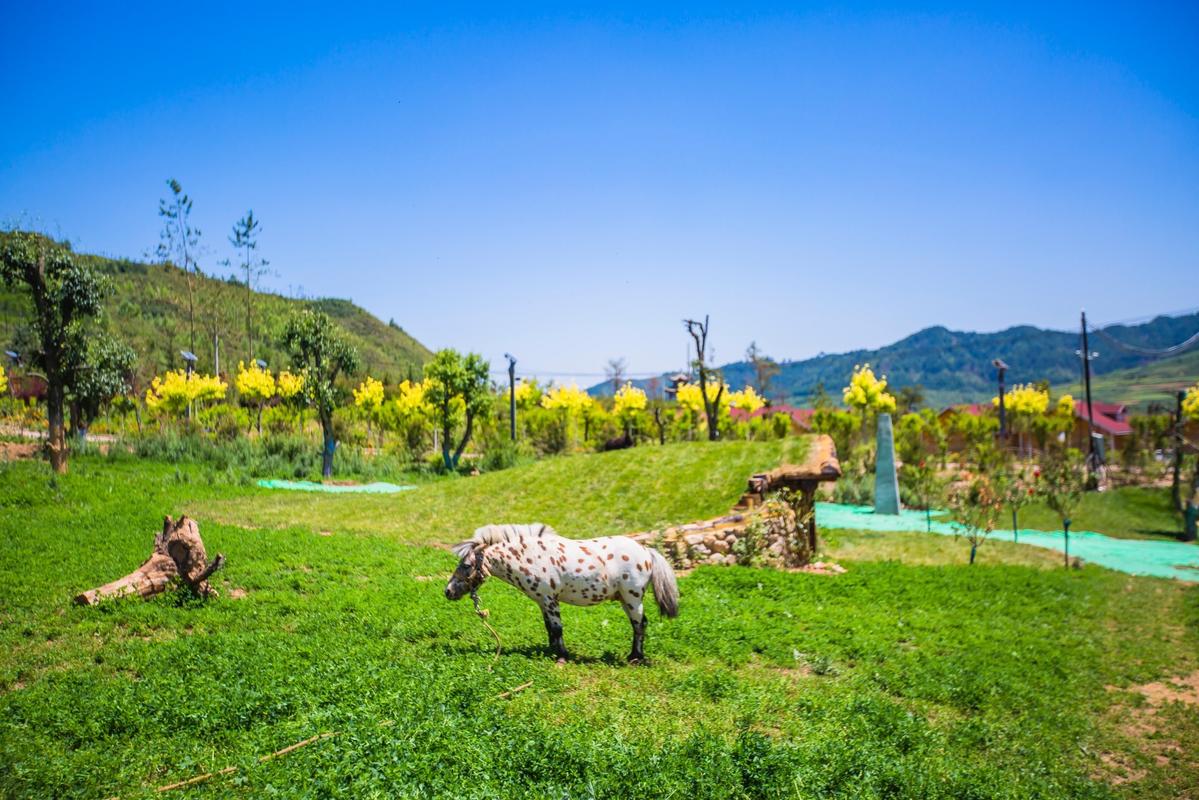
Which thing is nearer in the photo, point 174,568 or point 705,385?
point 174,568

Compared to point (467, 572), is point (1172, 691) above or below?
below

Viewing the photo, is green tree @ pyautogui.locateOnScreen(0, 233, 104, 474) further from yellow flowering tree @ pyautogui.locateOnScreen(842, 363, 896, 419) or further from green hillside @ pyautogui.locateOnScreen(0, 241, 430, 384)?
yellow flowering tree @ pyautogui.locateOnScreen(842, 363, 896, 419)

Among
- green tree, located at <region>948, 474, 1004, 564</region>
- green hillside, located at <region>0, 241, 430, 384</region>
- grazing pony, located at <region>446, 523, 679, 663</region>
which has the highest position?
green hillside, located at <region>0, 241, 430, 384</region>

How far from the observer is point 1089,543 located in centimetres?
2094

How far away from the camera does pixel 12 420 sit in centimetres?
2502

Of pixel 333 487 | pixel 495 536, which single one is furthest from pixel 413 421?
pixel 495 536

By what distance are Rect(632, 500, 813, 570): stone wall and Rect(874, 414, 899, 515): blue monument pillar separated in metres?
10.2

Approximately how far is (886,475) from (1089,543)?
18.6 feet

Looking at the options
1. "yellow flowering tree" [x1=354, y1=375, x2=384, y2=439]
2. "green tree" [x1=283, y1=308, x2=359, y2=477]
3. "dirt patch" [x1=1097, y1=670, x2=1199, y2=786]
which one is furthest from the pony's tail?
"yellow flowering tree" [x1=354, y1=375, x2=384, y2=439]

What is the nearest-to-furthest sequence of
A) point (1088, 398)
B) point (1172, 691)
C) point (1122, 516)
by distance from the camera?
1. point (1172, 691)
2. point (1122, 516)
3. point (1088, 398)

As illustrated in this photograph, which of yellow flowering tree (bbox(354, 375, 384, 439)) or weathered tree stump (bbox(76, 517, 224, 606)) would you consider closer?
weathered tree stump (bbox(76, 517, 224, 606))

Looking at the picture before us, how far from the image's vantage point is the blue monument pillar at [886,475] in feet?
76.7

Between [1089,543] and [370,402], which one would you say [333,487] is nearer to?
[370,402]

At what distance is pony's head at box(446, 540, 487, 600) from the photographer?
7.02 metres
